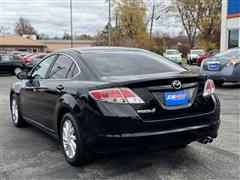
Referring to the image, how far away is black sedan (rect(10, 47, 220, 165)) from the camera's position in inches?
147

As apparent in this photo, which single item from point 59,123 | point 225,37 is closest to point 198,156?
point 59,123

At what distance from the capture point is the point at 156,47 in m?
52.5

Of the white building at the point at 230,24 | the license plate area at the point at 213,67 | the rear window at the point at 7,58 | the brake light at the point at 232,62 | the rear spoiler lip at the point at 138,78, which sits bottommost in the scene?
the rear window at the point at 7,58

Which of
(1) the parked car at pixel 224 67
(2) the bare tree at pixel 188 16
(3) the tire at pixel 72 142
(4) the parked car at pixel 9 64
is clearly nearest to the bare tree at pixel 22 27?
(2) the bare tree at pixel 188 16

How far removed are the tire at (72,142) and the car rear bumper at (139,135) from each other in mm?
173

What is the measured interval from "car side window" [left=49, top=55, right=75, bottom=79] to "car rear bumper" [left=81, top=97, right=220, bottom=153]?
3.84 feet

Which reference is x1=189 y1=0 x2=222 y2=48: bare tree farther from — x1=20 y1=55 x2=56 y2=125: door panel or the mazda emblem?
the mazda emblem

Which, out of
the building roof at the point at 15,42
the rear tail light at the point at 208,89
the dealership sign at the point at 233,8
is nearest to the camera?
the rear tail light at the point at 208,89

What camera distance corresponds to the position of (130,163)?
439cm

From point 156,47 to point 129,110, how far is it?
1951 inches

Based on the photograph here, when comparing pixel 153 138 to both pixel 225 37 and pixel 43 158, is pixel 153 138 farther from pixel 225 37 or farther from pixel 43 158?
pixel 225 37

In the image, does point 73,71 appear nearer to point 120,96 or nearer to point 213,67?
point 120,96

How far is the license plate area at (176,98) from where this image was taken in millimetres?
3863

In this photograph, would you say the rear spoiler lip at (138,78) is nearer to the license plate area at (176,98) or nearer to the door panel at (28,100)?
the license plate area at (176,98)
